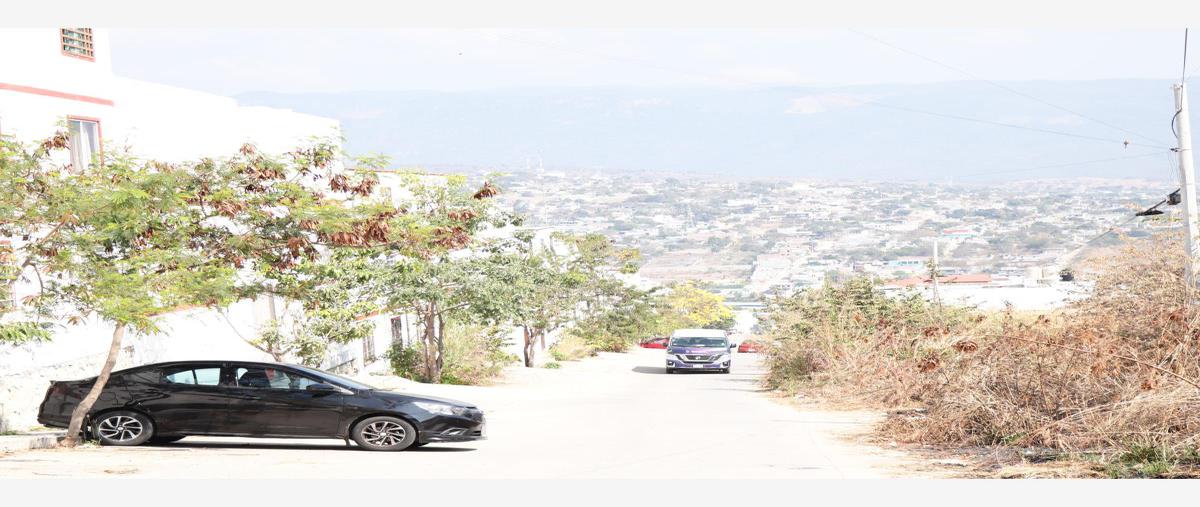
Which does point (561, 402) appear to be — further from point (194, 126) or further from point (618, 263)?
point (618, 263)

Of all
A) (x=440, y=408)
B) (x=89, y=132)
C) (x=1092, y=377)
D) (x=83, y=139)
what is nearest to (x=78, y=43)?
(x=89, y=132)

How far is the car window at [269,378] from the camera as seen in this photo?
1653cm

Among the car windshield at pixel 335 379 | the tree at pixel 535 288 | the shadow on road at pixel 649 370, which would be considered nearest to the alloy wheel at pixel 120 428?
the car windshield at pixel 335 379

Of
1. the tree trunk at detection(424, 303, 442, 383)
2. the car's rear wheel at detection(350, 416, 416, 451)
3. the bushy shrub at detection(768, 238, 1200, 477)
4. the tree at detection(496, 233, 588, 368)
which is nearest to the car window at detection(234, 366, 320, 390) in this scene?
the car's rear wheel at detection(350, 416, 416, 451)

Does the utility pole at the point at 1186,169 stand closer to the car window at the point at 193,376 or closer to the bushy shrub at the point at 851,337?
the bushy shrub at the point at 851,337

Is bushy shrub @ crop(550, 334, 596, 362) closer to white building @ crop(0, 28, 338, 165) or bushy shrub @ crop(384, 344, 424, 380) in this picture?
bushy shrub @ crop(384, 344, 424, 380)

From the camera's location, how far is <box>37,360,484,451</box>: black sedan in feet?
53.7

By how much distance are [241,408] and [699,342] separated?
1226 inches

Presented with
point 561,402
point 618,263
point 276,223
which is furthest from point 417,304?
point 618,263

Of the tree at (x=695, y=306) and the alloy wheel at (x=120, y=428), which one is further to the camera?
the tree at (x=695, y=306)

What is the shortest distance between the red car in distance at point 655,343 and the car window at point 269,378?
6310cm

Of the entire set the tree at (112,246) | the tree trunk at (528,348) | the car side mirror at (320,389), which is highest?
the tree at (112,246)

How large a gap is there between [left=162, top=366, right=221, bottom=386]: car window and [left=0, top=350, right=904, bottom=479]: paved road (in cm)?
86

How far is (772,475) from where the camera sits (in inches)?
546
